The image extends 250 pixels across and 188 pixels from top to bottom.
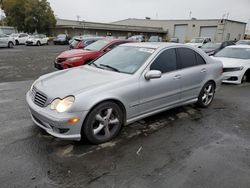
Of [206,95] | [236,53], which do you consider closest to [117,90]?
[206,95]

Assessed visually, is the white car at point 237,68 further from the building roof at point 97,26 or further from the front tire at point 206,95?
the building roof at point 97,26

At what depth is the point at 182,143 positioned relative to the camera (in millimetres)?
3551

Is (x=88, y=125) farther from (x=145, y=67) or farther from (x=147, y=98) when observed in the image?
(x=145, y=67)

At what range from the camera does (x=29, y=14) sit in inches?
1430

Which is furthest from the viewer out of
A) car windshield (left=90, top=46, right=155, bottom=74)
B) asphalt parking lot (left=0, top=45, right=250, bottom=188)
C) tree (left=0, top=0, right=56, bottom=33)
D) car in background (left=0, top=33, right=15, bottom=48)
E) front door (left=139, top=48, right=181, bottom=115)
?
tree (left=0, top=0, right=56, bottom=33)

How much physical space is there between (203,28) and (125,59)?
1949 inches

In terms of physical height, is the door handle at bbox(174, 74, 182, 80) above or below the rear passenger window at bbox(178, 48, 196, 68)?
below

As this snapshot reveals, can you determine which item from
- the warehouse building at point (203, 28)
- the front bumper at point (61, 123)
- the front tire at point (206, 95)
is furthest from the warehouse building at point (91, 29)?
the front bumper at point (61, 123)

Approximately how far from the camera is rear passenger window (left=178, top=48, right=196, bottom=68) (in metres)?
4.46

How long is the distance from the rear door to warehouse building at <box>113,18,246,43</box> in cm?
4422

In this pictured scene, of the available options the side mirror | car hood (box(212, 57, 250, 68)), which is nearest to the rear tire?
car hood (box(212, 57, 250, 68))

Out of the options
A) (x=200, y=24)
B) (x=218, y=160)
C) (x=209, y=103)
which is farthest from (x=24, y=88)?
(x=200, y=24)

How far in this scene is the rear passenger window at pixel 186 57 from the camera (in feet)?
14.6

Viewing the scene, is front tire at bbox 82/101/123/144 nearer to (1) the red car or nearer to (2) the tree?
(1) the red car
